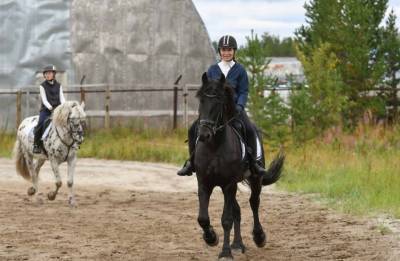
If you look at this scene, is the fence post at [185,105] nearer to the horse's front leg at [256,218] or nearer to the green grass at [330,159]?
the green grass at [330,159]

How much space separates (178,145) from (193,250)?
49.9 feet

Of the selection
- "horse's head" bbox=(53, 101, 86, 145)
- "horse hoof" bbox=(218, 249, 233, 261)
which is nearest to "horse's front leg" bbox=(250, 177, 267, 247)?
"horse hoof" bbox=(218, 249, 233, 261)

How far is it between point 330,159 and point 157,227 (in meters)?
7.77

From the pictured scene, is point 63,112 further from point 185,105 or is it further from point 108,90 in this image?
point 185,105

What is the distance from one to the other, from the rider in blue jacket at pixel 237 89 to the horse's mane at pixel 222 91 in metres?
0.47

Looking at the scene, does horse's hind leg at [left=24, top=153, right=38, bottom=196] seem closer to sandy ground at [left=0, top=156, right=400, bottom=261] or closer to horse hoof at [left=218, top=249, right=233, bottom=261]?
sandy ground at [left=0, top=156, right=400, bottom=261]

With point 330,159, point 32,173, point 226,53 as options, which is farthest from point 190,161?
point 330,159

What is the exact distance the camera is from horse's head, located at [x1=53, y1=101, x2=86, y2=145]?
50.7 feet

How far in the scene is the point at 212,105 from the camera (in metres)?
9.37

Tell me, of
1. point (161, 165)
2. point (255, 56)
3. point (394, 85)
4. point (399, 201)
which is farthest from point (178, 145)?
point (399, 201)

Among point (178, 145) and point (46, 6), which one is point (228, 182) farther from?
point (46, 6)

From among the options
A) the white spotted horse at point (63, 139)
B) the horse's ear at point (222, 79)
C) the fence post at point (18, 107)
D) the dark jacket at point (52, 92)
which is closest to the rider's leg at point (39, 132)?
the white spotted horse at point (63, 139)

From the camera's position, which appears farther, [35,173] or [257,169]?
[35,173]

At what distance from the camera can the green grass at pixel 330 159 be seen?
14305mm
